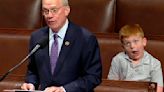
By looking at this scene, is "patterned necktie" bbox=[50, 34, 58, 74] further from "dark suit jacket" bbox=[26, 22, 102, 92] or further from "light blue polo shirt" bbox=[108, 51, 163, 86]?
"light blue polo shirt" bbox=[108, 51, 163, 86]

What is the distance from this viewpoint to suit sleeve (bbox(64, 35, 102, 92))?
120 cm

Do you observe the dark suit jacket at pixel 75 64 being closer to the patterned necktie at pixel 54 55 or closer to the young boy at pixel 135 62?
the patterned necktie at pixel 54 55

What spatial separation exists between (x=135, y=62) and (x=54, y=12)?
1.87 feet

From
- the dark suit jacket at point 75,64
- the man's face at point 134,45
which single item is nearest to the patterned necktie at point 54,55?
the dark suit jacket at point 75,64

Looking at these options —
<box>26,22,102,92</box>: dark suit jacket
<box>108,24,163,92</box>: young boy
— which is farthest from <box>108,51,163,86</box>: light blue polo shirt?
<box>26,22,102,92</box>: dark suit jacket

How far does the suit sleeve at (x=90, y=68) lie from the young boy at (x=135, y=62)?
38 centimetres

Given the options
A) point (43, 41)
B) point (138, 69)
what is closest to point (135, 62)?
point (138, 69)

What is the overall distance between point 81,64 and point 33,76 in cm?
17

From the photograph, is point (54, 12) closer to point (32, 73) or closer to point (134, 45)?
point (32, 73)

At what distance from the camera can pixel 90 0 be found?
6.77 ft

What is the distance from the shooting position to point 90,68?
4.01 ft

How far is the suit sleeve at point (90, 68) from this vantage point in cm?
120

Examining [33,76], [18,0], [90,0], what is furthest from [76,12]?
[33,76]

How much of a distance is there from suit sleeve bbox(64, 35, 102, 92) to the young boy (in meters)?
0.38
